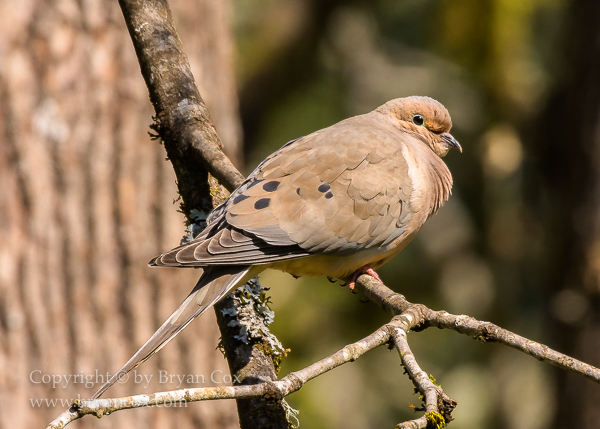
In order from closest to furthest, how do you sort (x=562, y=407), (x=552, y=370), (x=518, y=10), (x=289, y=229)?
(x=289, y=229), (x=562, y=407), (x=552, y=370), (x=518, y=10)

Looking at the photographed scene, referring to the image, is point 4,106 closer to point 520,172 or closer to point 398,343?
point 398,343

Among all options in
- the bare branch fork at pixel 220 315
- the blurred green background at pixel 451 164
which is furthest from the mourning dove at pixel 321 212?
the blurred green background at pixel 451 164

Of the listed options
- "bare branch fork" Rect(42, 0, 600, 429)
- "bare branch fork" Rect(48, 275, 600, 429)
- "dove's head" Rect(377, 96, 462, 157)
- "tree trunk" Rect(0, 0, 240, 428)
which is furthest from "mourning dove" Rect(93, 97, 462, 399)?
"tree trunk" Rect(0, 0, 240, 428)

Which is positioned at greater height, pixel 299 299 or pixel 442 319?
pixel 299 299

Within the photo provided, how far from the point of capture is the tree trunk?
444 cm

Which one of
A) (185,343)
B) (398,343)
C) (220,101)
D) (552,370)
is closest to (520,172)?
(552,370)

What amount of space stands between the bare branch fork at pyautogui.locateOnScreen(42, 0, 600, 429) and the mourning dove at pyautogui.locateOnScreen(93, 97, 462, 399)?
7.6 inches

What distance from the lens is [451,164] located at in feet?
35.8

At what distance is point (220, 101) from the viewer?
5.15 meters

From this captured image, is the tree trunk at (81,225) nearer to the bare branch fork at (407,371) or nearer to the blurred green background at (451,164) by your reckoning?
the bare branch fork at (407,371)

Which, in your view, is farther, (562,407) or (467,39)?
(467,39)

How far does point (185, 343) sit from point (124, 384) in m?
0.51

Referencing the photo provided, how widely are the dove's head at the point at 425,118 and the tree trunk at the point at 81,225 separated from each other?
5.87 feet

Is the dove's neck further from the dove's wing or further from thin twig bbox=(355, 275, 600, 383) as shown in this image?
thin twig bbox=(355, 275, 600, 383)
